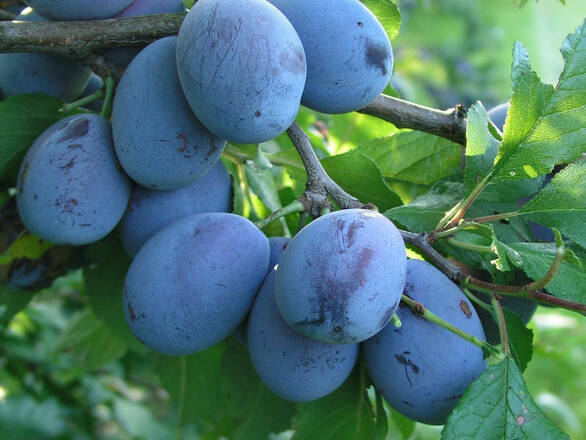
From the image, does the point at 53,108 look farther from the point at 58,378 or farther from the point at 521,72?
the point at 58,378

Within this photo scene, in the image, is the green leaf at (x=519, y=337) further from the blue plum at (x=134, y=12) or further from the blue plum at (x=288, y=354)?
the blue plum at (x=134, y=12)

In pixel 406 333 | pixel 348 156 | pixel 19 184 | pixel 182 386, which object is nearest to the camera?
pixel 406 333

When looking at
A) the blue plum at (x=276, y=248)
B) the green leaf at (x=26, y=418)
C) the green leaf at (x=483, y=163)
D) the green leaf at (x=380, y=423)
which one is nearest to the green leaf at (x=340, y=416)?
the green leaf at (x=380, y=423)

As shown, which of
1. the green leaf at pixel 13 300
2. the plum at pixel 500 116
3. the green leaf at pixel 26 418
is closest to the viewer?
the plum at pixel 500 116

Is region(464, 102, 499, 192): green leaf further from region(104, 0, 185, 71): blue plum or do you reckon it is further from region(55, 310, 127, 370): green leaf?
region(55, 310, 127, 370): green leaf

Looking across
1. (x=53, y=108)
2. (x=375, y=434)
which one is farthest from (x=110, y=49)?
(x=375, y=434)

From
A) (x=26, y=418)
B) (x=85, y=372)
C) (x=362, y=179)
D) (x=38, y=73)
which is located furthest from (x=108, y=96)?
(x=26, y=418)

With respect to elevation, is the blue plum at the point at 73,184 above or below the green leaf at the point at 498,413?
above

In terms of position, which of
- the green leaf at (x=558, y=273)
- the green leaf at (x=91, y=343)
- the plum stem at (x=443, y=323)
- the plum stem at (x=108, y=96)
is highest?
the plum stem at (x=108, y=96)
